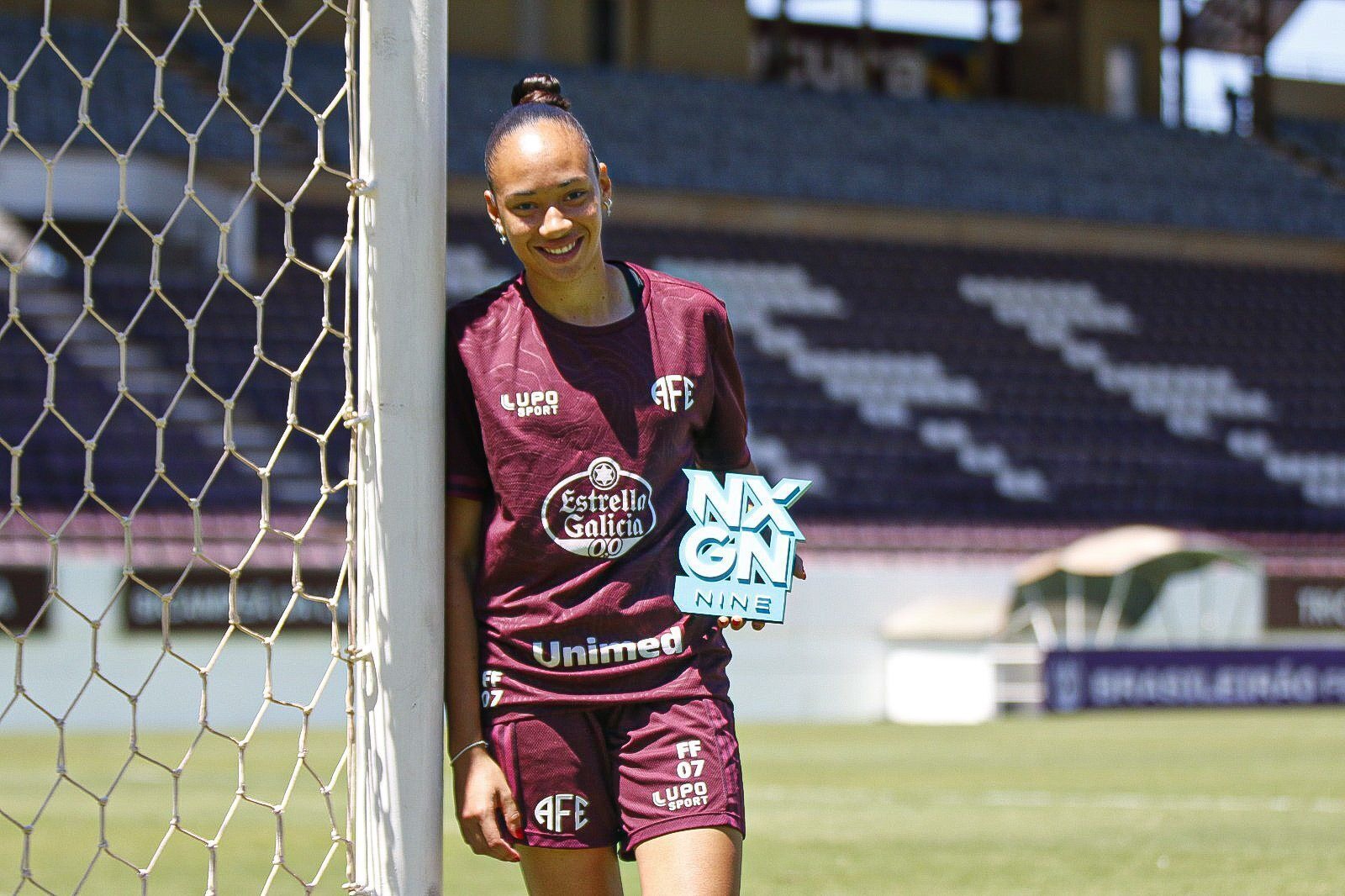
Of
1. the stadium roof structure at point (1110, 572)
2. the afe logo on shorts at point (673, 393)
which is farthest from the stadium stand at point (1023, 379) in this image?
the afe logo on shorts at point (673, 393)

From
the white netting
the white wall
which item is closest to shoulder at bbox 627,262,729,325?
the white netting

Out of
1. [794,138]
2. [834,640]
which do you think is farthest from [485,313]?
[794,138]

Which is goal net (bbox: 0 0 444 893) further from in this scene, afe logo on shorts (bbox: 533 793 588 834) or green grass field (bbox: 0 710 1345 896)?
afe logo on shorts (bbox: 533 793 588 834)

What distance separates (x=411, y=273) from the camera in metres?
2.53

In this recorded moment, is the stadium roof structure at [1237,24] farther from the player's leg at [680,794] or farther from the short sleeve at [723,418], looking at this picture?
the player's leg at [680,794]

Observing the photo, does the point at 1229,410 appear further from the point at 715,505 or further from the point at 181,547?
the point at 715,505

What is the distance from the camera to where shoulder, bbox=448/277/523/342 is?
256 cm

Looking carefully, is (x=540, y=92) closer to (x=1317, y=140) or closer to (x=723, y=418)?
(x=723, y=418)

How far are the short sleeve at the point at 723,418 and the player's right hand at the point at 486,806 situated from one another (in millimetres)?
516

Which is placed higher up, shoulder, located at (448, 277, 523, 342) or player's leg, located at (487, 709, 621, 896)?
shoulder, located at (448, 277, 523, 342)

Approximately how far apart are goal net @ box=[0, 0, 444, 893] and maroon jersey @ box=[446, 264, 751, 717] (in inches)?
6.0

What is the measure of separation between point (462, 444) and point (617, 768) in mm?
477

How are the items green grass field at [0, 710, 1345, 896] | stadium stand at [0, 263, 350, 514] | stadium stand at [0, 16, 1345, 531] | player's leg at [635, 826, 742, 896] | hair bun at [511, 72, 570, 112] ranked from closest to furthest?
1. player's leg at [635, 826, 742, 896]
2. hair bun at [511, 72, 570, 112]
3. green grass field at [0, 710, 1345, 896]
4. stadium stand at [0, 263, 350, 514]
5. stadium stand at [0, 16, 1345, 531]

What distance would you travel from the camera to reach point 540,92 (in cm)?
256
